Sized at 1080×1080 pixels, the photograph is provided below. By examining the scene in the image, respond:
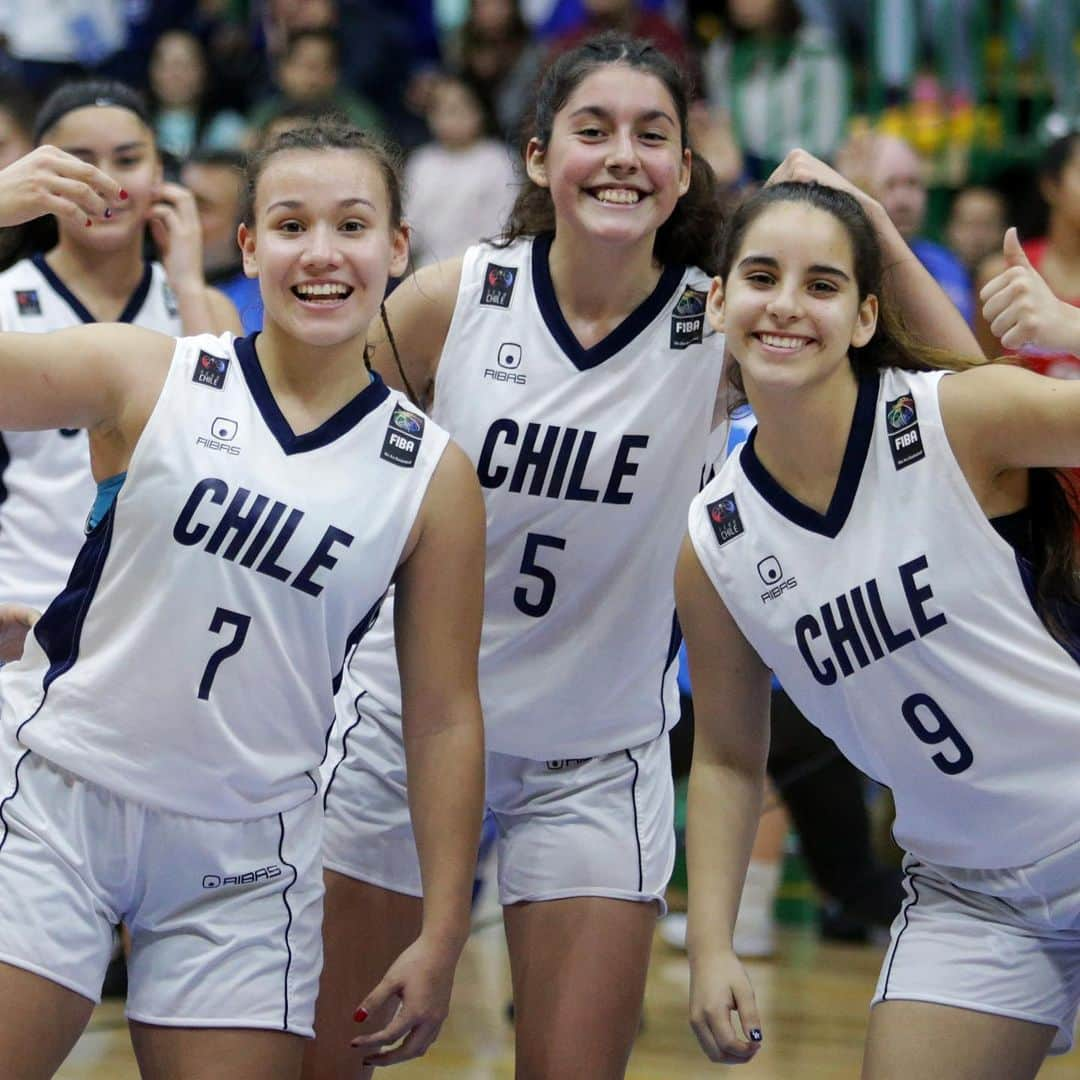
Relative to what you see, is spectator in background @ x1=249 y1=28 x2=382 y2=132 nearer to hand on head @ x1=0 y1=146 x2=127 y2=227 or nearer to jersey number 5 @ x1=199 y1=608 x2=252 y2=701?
hand on head @ x1=0 y1=146 x2=127 y2=227

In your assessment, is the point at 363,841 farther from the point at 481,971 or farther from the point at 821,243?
the point at 481,971

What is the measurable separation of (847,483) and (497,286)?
89cm

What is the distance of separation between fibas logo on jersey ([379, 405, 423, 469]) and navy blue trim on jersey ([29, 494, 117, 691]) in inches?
18.1

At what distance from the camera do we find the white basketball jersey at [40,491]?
4684mm

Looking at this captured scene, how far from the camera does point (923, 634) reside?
3174mm

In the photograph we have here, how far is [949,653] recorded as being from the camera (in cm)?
317

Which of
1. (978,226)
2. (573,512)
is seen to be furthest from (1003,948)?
(978,226)

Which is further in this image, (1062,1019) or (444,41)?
(444,41)

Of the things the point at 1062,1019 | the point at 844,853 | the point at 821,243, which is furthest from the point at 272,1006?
the point at 844,853

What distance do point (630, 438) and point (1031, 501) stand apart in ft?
2.55

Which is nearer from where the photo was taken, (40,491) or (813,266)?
(813,266)

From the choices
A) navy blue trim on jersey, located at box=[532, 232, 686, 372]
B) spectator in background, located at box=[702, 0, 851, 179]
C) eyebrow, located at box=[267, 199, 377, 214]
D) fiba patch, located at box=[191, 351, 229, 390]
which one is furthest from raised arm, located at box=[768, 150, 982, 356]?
spectator in background, located at box=[702, 0, 851, 179]

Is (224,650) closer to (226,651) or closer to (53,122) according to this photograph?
(226,651)

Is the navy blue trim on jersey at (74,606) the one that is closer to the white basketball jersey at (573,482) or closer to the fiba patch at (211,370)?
the fiba patch at (211,370)
